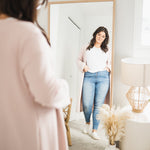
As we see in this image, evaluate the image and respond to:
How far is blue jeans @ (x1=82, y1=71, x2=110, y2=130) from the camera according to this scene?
2.13 m

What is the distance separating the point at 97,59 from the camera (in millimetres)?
2104

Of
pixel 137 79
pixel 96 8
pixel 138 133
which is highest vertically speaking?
pixel 96 8

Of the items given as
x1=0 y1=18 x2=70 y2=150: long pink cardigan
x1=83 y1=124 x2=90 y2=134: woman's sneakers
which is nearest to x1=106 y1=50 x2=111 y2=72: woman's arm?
x1=83 y1=124 x2=90 y2=134: woman's sneakers

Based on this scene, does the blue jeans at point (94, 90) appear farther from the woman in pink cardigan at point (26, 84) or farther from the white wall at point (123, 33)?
the woman in pink cardigan at point (26, 84)

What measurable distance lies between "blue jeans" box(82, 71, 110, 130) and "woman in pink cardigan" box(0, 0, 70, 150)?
1170 mm

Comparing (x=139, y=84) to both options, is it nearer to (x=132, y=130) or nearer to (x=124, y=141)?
(x=132, y=130)

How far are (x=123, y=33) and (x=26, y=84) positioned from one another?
1.46 metres

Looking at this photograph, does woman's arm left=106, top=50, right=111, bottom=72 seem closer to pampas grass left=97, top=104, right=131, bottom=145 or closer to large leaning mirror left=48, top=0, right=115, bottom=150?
large leaning mirror left=48, top=0, right=115, bottom=150

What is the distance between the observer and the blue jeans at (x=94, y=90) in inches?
84.0

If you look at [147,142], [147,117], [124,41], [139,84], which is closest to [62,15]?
[124,41]

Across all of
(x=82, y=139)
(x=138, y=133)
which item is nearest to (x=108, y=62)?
(x=138, y=133)

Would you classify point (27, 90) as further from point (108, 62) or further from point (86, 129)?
point (86, 129)

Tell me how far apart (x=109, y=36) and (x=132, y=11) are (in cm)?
33

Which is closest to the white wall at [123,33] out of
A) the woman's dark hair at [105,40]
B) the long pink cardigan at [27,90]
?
the woman's dark hair at [105,40]
